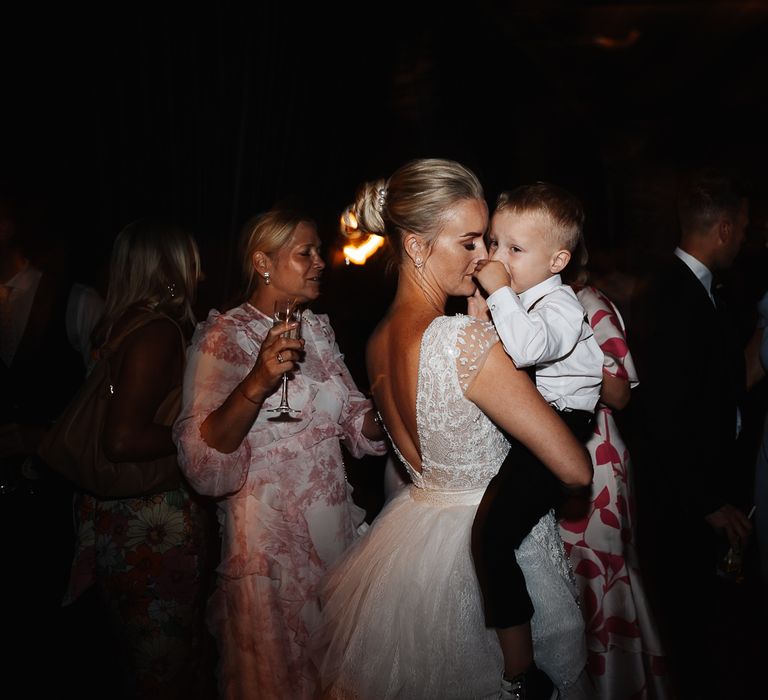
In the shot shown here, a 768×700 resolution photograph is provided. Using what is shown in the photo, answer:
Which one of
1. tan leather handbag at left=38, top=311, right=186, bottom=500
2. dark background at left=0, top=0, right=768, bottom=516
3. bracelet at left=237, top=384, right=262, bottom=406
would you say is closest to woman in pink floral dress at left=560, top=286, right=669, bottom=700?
bracelet at left=237, top=384, right=262, bottom=406

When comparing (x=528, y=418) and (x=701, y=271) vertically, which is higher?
(x=701, y=271)

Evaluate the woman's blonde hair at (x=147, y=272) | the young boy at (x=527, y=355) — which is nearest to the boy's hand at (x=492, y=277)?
the young boy at (x=527, y=355)

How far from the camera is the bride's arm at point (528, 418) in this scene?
5.00ft

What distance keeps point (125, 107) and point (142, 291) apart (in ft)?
11.9

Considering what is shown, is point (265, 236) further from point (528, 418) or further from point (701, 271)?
point (701, 271)

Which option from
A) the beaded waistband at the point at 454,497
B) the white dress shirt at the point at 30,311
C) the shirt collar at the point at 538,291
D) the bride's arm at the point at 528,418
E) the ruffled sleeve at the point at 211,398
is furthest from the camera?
the white dress shirt at the point at 30,311

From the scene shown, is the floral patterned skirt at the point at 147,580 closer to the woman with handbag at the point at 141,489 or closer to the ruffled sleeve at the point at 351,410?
the woman with handbag at the point at 141,489

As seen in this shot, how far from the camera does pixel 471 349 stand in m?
1.60

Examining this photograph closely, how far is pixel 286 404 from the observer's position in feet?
7.63

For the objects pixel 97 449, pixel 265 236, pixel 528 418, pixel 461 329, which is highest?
pixel 265 236

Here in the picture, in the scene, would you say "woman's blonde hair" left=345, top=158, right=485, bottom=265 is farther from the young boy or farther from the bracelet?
the bracelet

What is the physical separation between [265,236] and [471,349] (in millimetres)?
1291

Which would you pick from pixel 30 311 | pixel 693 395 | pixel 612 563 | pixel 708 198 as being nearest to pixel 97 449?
pixel 30 311

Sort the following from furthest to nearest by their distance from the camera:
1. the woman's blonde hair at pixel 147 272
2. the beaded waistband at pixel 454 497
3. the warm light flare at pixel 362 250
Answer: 1. the warm light flare at pixel 362 250
2. the woman's blonde hair at pixel 147 272
3. the beaded waistband at pixel 454 497
